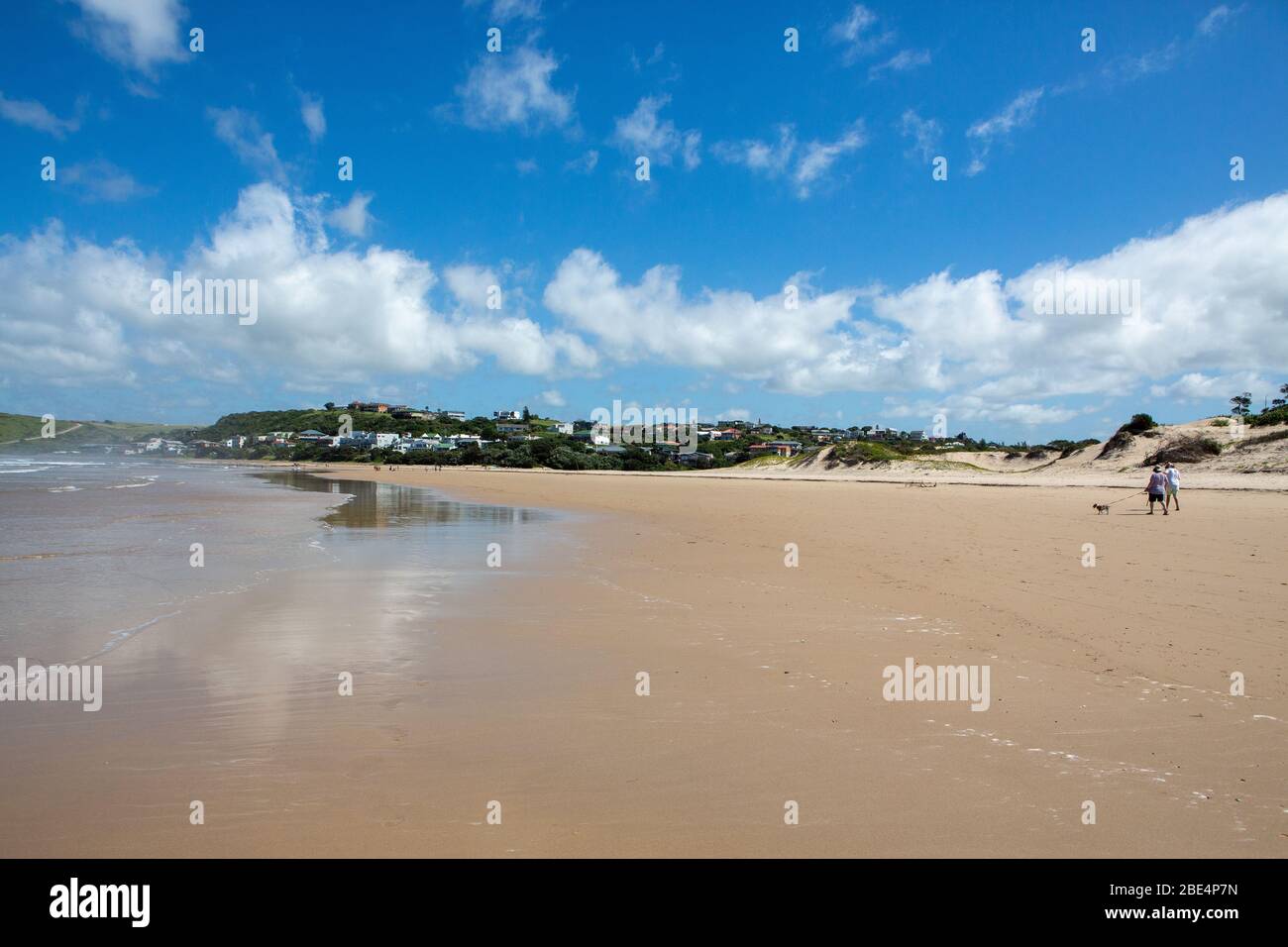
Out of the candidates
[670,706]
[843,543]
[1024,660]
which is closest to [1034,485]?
[843,543]

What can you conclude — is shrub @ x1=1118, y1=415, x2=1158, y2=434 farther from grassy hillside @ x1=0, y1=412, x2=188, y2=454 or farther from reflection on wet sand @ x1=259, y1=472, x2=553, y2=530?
grassy hillside @ x1=0, y1=412, x2=188, y2=454

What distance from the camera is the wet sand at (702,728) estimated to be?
3.89 metres

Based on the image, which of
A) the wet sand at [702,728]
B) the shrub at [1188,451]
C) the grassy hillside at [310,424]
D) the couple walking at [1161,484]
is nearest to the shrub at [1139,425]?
the shrub at [1188,451]

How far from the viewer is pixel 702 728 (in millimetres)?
5414

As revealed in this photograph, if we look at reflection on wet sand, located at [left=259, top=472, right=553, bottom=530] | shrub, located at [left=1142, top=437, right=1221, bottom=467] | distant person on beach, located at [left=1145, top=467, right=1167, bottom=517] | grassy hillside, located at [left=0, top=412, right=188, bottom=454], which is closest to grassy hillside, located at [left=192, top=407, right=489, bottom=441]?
grassy hillside, located at [left=0, top=412, right=188, bottom=454]

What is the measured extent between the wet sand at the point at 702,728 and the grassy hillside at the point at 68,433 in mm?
137204

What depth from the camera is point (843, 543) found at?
15.7m

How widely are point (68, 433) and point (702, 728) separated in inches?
7345

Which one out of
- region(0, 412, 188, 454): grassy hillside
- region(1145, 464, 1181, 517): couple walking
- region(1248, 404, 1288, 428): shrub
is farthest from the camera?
region(0, 412, 188, 454): grassy hillside

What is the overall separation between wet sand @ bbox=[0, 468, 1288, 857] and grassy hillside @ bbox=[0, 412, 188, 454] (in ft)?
450

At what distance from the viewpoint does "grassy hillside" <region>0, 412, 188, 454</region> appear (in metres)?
120

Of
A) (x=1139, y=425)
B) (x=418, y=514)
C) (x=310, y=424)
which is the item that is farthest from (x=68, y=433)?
(x=1139, y=425)
